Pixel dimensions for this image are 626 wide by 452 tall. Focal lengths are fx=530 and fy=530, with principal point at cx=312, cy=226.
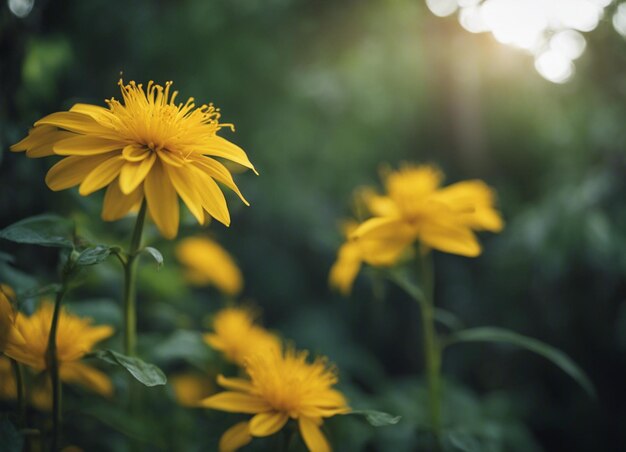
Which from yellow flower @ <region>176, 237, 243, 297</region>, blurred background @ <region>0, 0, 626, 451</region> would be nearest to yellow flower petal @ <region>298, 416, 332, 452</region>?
blurred background @ <region>0, 0, 626, 451</region>

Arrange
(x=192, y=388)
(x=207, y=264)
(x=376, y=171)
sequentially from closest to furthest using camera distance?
(x=192, y=388), (x=207, y=264), (x=376, y=171)

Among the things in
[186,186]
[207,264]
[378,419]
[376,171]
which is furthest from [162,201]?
[376,171]

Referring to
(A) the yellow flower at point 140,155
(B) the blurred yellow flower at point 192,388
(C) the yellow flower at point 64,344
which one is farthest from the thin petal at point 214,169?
(B) the blurred yellow flower at point 192,388

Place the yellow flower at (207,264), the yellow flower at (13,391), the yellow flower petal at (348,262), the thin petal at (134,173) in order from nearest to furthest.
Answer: the thin petal at (134,173)
the yellow flower at (13,391)
the yellow flower petal at (348,262)
the yellow flower at (207,264)

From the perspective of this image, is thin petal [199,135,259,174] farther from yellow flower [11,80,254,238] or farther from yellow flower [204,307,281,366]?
yellow flower [204,307,281,366]

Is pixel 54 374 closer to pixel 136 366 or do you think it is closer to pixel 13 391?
pixel 136 366

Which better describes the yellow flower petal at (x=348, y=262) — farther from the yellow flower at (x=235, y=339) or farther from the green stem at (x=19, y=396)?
the green stem at (x=19, y=396)
